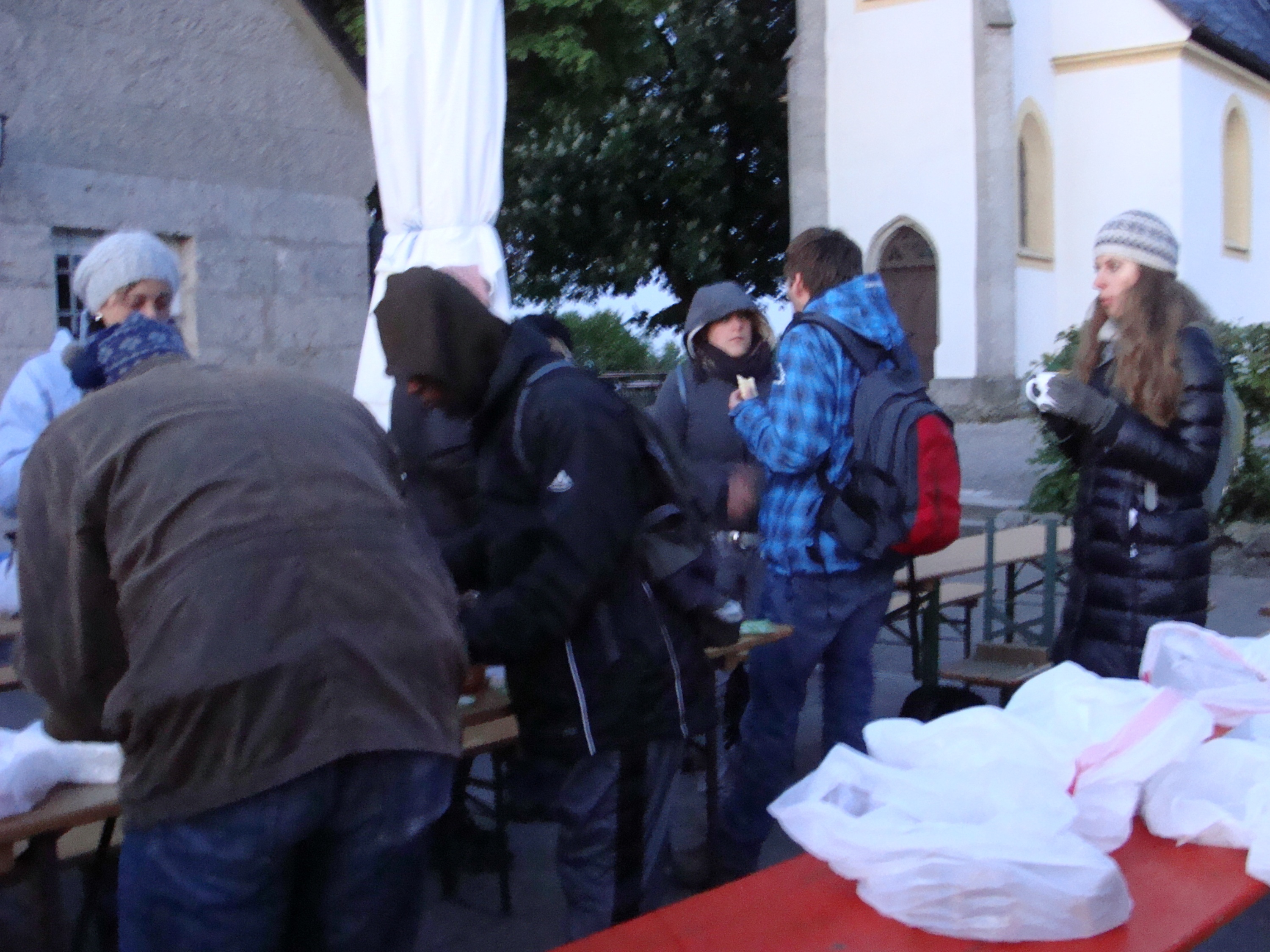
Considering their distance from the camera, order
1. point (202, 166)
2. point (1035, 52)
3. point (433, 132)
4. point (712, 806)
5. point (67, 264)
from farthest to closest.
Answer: point (1035, 52) → point (202, 166) → point (67, 264) → point (433, 132) → point (712, 806)

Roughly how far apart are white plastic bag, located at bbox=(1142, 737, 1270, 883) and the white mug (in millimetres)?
1011

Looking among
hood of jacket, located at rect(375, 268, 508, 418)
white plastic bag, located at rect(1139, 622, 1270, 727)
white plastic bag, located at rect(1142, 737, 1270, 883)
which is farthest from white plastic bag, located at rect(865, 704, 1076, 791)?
hood of jacket, located at rect(375, 268, 508, 418)

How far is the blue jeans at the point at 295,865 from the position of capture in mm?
1678

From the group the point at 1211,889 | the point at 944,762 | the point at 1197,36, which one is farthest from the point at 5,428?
the point at 1197,36

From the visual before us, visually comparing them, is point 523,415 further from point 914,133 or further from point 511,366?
point 914,133

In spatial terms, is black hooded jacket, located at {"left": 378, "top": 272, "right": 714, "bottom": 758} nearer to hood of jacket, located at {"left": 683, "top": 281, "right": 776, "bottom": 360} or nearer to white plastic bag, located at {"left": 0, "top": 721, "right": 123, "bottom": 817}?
white plastic bag, located at {"left": 0, "top": 721, "right": 123, "bottom": 817}

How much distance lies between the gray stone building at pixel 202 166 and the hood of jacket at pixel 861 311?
12.8 ft

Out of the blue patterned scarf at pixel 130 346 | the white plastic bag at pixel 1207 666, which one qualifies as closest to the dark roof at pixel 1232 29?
the white plastic bag at pixel 1207 666

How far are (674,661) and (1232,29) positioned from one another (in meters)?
23.0

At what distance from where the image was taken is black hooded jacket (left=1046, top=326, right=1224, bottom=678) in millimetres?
3105

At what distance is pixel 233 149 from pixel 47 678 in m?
6.72

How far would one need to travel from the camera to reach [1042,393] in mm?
3154

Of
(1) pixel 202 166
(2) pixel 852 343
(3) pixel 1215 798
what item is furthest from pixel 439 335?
(1) pixel 202 166

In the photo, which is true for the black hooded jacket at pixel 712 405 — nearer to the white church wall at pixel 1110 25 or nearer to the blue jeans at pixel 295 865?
the blue jeans at pixel 295 865
